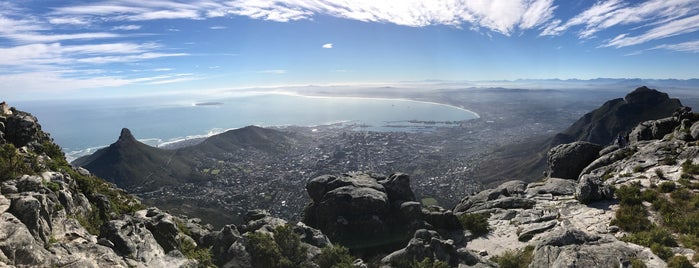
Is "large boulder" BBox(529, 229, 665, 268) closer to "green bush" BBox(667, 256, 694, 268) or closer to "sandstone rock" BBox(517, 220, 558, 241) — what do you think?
"green bush" BBox(667, 256, 694, 268)

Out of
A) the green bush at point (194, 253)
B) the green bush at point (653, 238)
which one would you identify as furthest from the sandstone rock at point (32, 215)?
the green bush at point (653, 238)

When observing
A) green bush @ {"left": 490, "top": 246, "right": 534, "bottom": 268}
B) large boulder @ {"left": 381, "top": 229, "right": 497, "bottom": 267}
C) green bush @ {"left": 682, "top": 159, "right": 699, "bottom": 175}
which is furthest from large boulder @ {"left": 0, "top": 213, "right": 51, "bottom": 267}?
green bush @ {"left": 682, "top": 159, "right": 699, "bottom": 175}

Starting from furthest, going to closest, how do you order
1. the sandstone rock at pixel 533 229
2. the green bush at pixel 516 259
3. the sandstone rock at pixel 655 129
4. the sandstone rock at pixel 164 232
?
1. the sandstone rock at pixel 655 129
2. the sandstone rock at pixel 533 229
3. the green bush at pixel 516 259
4. the sandstone rock at pixel 164 232

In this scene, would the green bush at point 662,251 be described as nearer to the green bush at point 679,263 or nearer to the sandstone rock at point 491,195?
the green bush at point 679,263

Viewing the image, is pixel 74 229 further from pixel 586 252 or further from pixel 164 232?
pixel 586 252

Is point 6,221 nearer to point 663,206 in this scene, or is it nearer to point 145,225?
point 145,225

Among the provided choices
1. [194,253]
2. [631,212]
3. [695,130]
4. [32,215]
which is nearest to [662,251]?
[631,212]

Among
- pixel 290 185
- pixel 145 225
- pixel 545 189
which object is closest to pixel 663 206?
pixel 545 189
